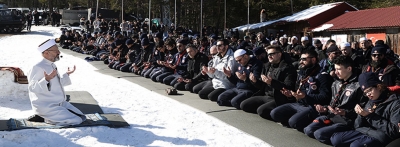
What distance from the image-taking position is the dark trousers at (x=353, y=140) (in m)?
5.56

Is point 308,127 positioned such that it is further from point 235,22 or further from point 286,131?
point 235,22

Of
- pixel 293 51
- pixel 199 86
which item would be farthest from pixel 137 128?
pixel 293 51

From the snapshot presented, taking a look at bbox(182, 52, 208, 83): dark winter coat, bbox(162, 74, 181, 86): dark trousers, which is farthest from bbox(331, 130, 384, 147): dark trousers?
bbox(162, 74, 181, 86): dark trousers

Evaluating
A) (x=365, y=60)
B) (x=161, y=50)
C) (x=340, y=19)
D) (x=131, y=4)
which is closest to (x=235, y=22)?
(x=131, y=4)

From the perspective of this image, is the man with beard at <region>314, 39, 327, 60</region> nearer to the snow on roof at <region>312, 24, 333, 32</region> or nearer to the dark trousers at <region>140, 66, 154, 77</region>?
the dark trousers at <region>140, 66, 154, 77</region>

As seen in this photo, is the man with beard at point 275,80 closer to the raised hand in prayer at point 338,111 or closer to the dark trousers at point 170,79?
the raised hand in prayer at point 338,111

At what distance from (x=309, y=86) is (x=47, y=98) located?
400 centimetres

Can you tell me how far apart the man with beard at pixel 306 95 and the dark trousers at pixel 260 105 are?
387 millimetres

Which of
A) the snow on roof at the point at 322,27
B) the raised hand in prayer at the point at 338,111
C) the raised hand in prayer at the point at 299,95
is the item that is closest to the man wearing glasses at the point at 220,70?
the raised hand in prayer at the point at 299,95

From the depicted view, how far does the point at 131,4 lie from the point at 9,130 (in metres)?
39.1

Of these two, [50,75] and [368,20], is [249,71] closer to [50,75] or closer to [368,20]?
[50,75]

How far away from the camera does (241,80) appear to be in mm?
9133

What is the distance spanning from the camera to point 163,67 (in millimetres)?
13422

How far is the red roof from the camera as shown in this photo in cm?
2229
